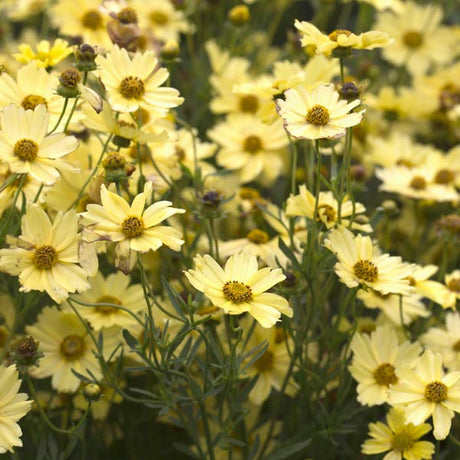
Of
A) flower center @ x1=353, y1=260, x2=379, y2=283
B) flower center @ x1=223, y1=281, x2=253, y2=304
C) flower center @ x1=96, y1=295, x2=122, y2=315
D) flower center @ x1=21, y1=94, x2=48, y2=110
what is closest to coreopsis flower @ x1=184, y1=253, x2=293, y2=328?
flower center @ x1=223, y1=281, x2=253, y2=304

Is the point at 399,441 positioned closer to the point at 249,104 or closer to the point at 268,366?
the point at 268,366

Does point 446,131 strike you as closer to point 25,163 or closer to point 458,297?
point 458,297

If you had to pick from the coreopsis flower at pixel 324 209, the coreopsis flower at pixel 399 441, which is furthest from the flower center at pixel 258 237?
the coreopsis flower at pixel 399 441

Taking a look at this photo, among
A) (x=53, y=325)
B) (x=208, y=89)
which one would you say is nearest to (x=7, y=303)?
(x=53, y=325)

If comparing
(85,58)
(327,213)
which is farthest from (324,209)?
(85,58)

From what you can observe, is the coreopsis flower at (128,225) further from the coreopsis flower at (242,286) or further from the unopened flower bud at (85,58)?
the unopened flower bud at (85,58)

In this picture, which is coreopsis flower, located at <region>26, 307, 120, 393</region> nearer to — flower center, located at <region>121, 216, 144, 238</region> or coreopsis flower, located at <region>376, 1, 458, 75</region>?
flower center, located at <region>121, 216, 144, 238</region>
